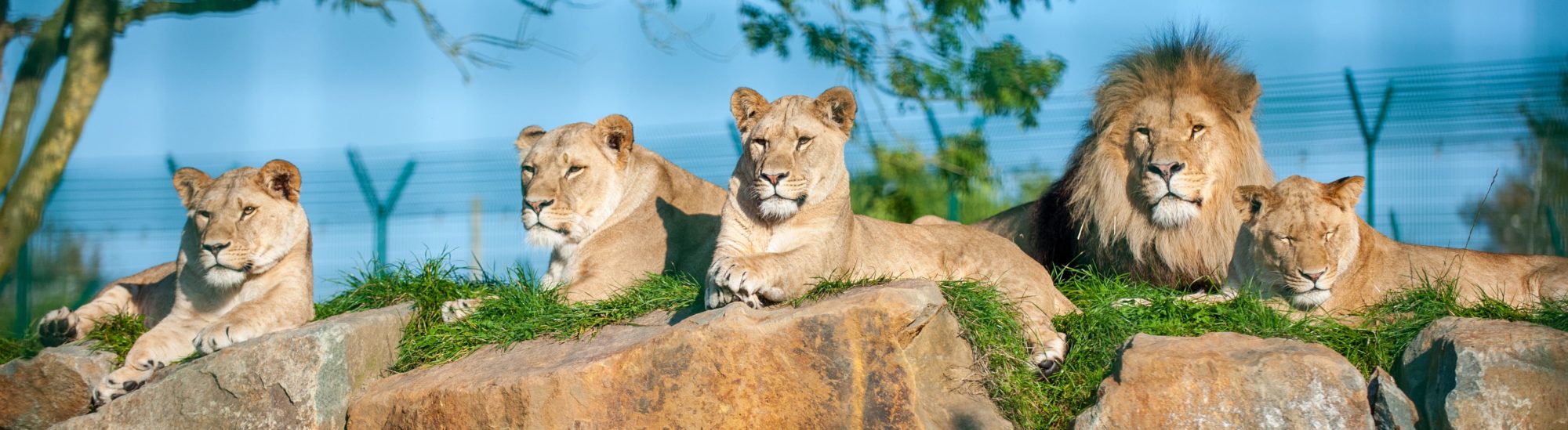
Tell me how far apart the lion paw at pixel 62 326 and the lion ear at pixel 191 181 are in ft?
2.67

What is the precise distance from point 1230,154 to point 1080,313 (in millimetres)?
1198

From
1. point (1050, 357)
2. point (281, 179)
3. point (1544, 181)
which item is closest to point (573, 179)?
point (281, 179)

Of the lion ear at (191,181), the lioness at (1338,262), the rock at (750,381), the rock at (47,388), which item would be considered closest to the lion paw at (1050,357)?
the rock at (750,381)

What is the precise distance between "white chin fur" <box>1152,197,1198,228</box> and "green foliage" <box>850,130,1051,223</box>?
3.63 meters

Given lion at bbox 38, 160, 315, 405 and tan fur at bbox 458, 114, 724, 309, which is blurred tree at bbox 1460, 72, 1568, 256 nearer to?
tan fur at bbox 458, 114, 724, 309

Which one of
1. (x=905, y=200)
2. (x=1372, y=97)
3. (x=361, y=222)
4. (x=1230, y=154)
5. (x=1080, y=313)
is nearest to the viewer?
(x=1080, y=313)

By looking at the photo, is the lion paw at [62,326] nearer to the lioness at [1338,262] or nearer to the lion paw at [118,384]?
the lion paw at [118,384]

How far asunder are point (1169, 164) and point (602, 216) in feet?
8.91

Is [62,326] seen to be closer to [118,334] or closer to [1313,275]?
[118,334]

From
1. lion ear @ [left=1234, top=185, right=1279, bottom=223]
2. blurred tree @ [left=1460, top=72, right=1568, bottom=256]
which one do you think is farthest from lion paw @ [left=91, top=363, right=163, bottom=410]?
blurred tree @ [left=1460, top=72, right=1568, bottom=256]

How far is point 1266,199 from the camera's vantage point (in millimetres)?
5613

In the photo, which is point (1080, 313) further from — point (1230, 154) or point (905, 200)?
point (905, 200)

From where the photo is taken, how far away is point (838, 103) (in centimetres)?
540

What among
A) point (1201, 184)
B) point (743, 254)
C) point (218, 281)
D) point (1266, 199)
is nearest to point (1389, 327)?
point (1266, 199)
